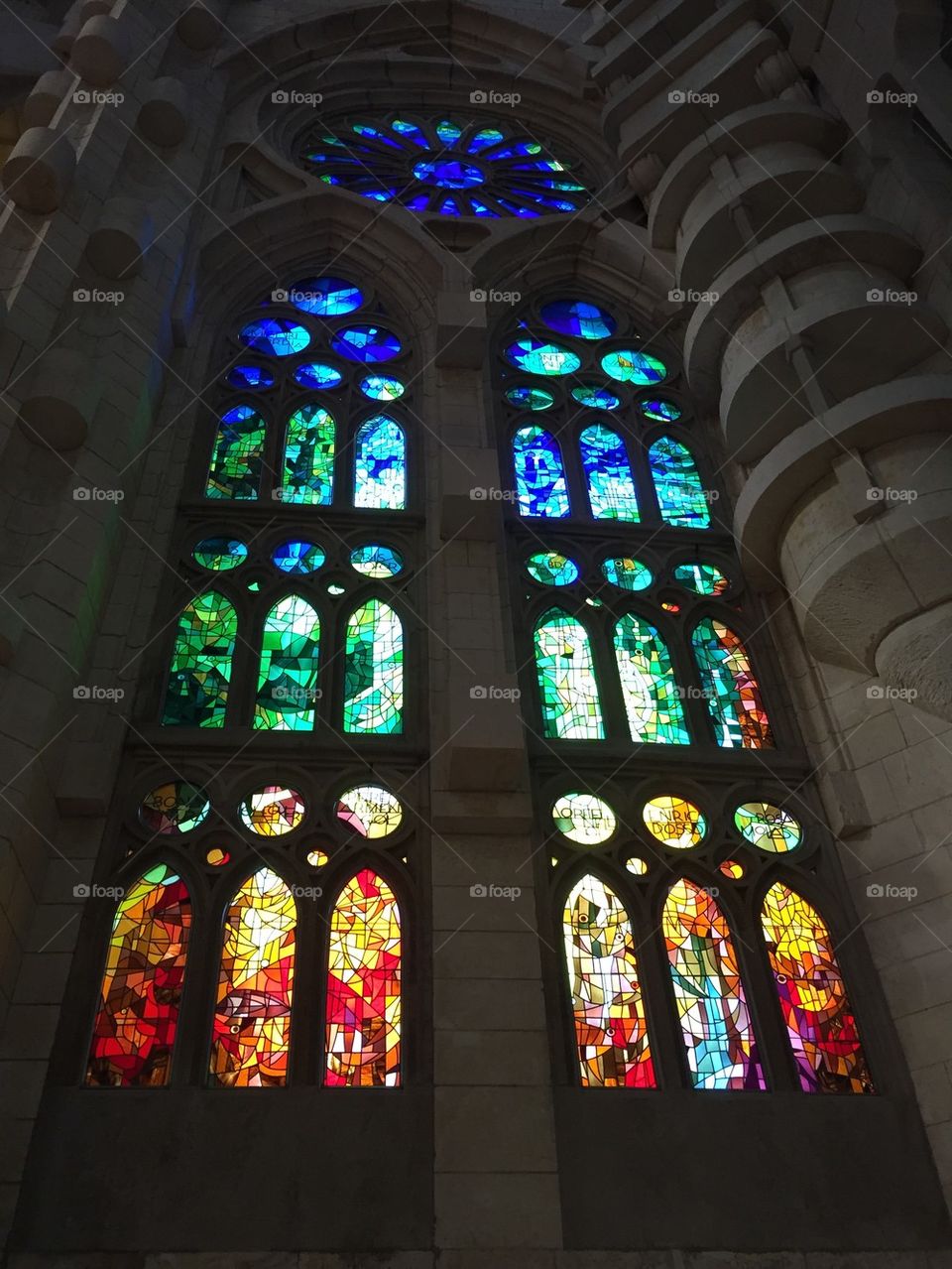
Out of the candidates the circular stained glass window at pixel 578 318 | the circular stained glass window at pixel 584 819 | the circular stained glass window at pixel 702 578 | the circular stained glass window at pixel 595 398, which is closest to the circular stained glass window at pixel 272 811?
the circular stained glass window at pixel 584 819

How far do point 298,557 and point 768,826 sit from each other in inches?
154

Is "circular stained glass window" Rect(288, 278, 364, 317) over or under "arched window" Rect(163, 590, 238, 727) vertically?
over

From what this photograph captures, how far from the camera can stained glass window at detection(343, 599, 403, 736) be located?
23.8 ft

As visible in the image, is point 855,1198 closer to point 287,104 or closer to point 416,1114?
point 416,1114

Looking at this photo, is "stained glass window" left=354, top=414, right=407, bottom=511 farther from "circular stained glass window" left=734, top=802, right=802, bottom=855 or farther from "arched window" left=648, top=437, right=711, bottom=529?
"circular stained glass window" left=734, top=802, right=802, bottom=855

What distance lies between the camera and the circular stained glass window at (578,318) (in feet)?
35.4

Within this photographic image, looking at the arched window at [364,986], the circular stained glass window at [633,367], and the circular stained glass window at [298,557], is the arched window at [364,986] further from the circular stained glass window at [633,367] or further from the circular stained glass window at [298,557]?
the circular stained glass window at [633,367]

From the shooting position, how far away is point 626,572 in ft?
27.8

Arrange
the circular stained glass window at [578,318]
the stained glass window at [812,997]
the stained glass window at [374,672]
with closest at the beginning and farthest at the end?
the stained glass window at [812,997], the stained glass window at [374,672], the circular stained glass window at [578,318]

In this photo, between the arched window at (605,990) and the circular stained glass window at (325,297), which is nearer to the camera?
the arched window at (605,990)

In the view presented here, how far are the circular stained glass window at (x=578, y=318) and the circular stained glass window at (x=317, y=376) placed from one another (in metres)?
2.32

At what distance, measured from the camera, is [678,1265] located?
5.15 m

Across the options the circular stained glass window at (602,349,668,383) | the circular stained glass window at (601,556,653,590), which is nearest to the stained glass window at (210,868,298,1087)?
the circular stained glass window at (601,556,653,590)

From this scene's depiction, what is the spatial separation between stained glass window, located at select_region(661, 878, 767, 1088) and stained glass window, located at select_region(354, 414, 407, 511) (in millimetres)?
3870
